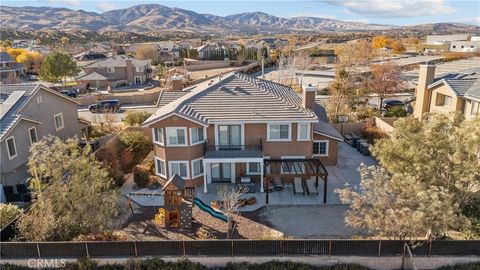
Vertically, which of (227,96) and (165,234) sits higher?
(227,96)

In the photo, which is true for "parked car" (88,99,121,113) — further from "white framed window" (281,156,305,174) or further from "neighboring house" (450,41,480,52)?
"neighboring house" (450,41,480,52)

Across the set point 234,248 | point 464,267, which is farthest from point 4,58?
point 464,267

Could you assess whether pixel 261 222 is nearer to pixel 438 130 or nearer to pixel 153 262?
pixel 153 262

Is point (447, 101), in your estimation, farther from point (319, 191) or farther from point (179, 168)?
point (179, 168)

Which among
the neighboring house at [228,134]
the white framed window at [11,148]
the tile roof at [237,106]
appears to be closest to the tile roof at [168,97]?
the tile roof at [237,106]

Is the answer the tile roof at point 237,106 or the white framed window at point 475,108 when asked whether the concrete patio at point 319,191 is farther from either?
the white framed window at point 475,108

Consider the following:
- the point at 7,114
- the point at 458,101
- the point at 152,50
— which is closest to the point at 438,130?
the point at 458,101
